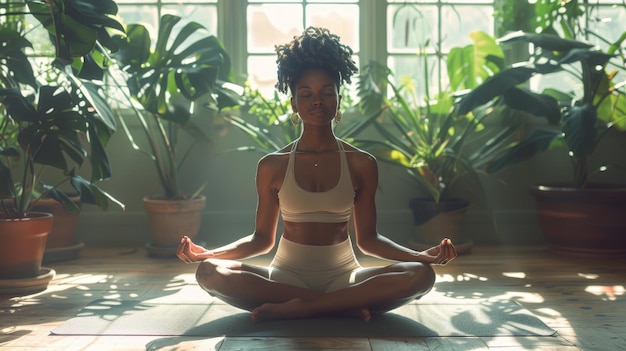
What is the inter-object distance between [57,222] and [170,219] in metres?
0.53

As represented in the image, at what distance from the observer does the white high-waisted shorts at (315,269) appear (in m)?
2.27

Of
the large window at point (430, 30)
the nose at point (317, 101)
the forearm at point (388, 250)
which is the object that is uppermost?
the large window at point (430, 30)

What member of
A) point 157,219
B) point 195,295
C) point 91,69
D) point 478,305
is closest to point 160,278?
point 195,295

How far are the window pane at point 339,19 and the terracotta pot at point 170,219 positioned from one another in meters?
1.27

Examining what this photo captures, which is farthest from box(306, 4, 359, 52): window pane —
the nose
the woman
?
the nose

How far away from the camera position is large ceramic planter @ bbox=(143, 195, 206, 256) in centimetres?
366

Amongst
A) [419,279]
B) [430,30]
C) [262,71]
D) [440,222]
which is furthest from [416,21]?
[419,279]

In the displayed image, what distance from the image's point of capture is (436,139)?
3.72m

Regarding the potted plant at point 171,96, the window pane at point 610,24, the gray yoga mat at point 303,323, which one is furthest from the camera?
the window pane at point 610,24

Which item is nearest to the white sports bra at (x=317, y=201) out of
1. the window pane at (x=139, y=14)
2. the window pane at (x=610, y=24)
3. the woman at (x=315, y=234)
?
the woman at (x=315, y=234)

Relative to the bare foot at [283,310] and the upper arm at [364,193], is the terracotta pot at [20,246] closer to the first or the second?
the bare foot at [283,310]

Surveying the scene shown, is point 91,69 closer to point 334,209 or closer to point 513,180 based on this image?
point 334,209

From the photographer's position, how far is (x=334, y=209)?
228cm

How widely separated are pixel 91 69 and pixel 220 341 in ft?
3.95
